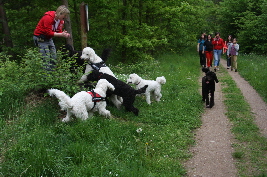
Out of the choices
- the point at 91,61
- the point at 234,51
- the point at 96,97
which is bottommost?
the point at 96,97

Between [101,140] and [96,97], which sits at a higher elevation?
[96,97]

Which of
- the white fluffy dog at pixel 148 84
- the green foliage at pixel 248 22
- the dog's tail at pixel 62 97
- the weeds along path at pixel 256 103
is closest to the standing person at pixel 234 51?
the weeds along path at pixel 256 103

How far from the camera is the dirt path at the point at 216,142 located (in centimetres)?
447

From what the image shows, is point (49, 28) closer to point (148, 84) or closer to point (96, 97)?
point (96, 97)

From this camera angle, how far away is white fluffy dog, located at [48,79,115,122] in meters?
4.96

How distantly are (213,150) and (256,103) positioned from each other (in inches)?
172

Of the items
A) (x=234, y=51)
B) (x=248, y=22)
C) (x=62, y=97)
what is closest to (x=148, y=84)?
(x=62, y=97)

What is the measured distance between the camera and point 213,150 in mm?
5262

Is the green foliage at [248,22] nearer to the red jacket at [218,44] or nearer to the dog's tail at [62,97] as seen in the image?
the red jacket at [218,44]

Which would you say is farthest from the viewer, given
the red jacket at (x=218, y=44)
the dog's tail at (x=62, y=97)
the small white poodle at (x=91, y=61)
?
the red jacket at (x=218, y=44)

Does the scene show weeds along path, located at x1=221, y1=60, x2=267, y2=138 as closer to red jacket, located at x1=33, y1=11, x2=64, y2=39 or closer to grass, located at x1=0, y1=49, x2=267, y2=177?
grass, located at x1=0, y1=49, x2=267, y2=177

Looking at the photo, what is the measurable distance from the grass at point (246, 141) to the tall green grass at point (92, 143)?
103 centimetres

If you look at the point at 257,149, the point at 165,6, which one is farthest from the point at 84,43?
the point at 165,6

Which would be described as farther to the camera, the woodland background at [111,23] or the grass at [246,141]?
the woodland background at [111,23]
